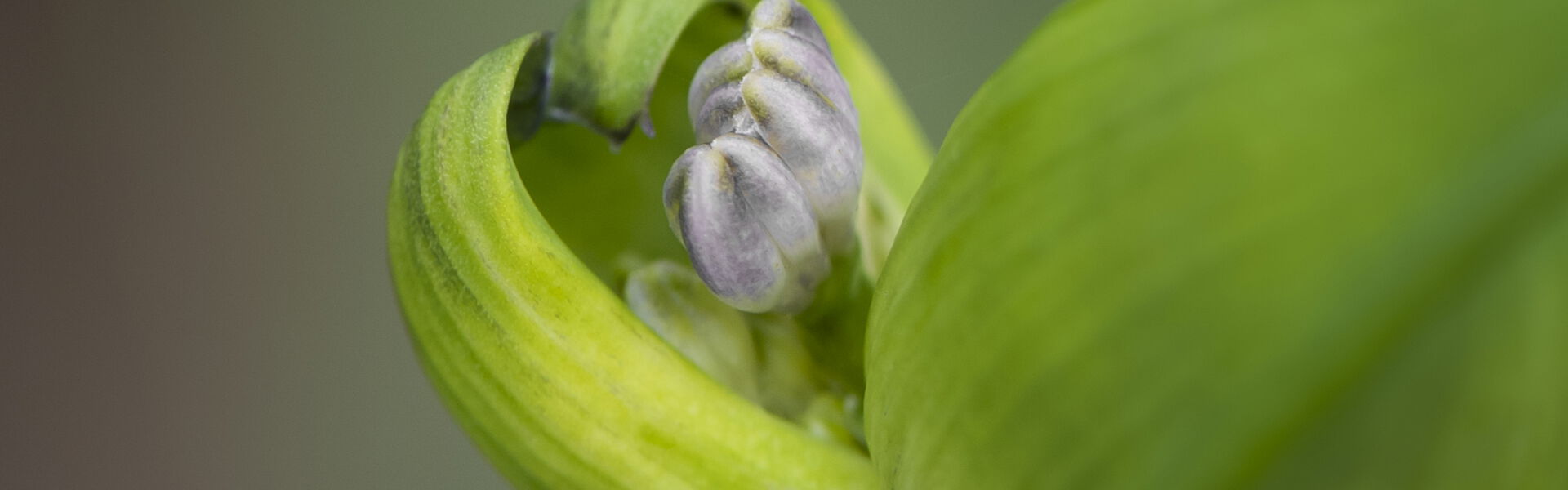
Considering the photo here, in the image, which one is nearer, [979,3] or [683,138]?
[683,138]

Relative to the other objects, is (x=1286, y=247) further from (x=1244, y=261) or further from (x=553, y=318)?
(x=553, y=318)

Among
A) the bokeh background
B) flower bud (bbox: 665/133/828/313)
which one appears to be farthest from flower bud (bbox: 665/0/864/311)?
the bokeh background

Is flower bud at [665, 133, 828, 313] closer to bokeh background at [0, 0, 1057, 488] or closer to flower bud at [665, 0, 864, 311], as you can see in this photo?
flower bud at [665, 0, 864, 311]

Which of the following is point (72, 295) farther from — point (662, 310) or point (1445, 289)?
point (1445, 289)

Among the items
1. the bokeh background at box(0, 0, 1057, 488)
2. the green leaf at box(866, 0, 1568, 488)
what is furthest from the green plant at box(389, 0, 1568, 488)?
the bokeh background at box(0, 0, 1057, 488)

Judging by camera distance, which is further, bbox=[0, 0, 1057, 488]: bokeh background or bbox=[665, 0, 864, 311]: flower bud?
bbox=[0, 0, 1057, 488]: bokeh background

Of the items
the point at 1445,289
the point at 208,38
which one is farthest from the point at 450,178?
the point at 208,38

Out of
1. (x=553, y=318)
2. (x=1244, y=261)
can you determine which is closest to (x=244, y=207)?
(x=553, y=318)

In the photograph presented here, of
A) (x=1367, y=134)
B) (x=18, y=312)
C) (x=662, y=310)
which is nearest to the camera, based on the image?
(x=1367, y=134)
